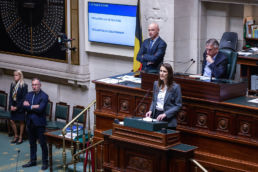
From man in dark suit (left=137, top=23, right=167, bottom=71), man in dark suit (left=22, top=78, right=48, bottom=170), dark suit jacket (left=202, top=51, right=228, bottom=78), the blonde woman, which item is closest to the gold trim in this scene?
the blonde woman

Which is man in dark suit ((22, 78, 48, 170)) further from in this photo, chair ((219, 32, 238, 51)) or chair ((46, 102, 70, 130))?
chair ((219, 32, 238, 51))

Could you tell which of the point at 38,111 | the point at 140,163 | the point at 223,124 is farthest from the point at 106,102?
the point at 223,124

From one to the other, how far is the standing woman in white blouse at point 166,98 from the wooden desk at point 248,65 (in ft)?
11.9

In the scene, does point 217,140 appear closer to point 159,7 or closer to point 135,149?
point 135,149

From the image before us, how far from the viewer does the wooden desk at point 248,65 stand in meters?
10.4

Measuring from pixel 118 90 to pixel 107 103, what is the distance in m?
0.35

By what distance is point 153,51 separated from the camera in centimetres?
840

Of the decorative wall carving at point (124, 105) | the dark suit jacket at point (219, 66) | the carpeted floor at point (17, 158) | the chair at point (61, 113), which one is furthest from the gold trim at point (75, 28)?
the dark suit jacket at point (219, 66)

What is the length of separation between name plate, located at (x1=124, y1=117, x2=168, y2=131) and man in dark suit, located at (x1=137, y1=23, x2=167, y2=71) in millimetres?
1563

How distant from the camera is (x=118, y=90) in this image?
8242 millimetres

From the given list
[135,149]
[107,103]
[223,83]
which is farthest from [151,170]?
[107,103]

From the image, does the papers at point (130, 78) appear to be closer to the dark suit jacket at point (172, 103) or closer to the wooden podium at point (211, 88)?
the wooden podium at point (211, 88)

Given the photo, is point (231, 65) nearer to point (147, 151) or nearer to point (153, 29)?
point (153, 29)

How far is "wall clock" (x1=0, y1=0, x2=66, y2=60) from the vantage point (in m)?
11.7
